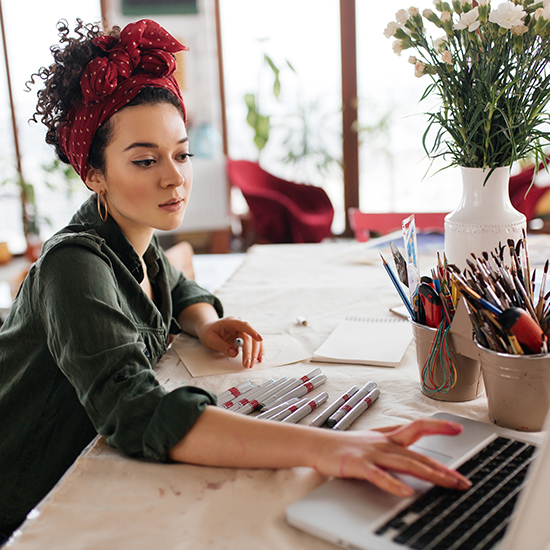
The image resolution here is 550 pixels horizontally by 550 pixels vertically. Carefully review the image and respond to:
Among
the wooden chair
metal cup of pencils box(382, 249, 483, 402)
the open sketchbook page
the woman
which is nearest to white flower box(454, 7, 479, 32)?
metal cup of pencils box(382, 249, 483, 402)

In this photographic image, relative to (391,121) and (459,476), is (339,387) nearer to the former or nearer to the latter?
(459,476)

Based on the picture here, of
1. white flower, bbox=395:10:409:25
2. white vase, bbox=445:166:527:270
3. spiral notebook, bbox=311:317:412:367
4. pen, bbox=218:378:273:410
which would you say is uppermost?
white flower, bbox=395:10:409:25

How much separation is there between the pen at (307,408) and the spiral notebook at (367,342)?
17 cm

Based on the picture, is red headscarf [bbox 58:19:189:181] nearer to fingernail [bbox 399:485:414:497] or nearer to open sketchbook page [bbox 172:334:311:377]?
open sketchbook page [bbox 172:334:311:377]

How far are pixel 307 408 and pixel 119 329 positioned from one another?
0.89 ft

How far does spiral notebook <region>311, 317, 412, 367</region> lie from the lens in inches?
38.5

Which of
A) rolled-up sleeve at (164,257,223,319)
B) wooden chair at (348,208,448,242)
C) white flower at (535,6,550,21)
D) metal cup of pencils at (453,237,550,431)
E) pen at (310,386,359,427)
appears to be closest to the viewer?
metal cup of pencils at (453,237,550,431)

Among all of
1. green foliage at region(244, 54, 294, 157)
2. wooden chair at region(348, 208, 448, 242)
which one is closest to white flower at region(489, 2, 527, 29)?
wooden chair at region(348, 208, 448, 242)

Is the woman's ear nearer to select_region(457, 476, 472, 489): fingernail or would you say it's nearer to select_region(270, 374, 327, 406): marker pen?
select_region(270, 374, 327, 406): marker pen

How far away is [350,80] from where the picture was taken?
4551mm

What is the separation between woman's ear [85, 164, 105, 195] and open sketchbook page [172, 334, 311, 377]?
1.09 feet

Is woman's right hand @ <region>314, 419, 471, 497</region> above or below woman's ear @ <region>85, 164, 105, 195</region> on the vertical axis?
below

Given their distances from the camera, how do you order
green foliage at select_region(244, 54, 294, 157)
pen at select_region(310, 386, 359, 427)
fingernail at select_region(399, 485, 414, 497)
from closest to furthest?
fingernail at select_region(399, 485, 414, 497) < pen at select_region(310, 386, 359, 427) < green foliage at select_region(244, 54, 294, 157)

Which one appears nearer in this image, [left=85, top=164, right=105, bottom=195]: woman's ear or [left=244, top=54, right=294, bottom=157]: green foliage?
[left=85, top=164, right=105, bottom=195]: woman's ear
